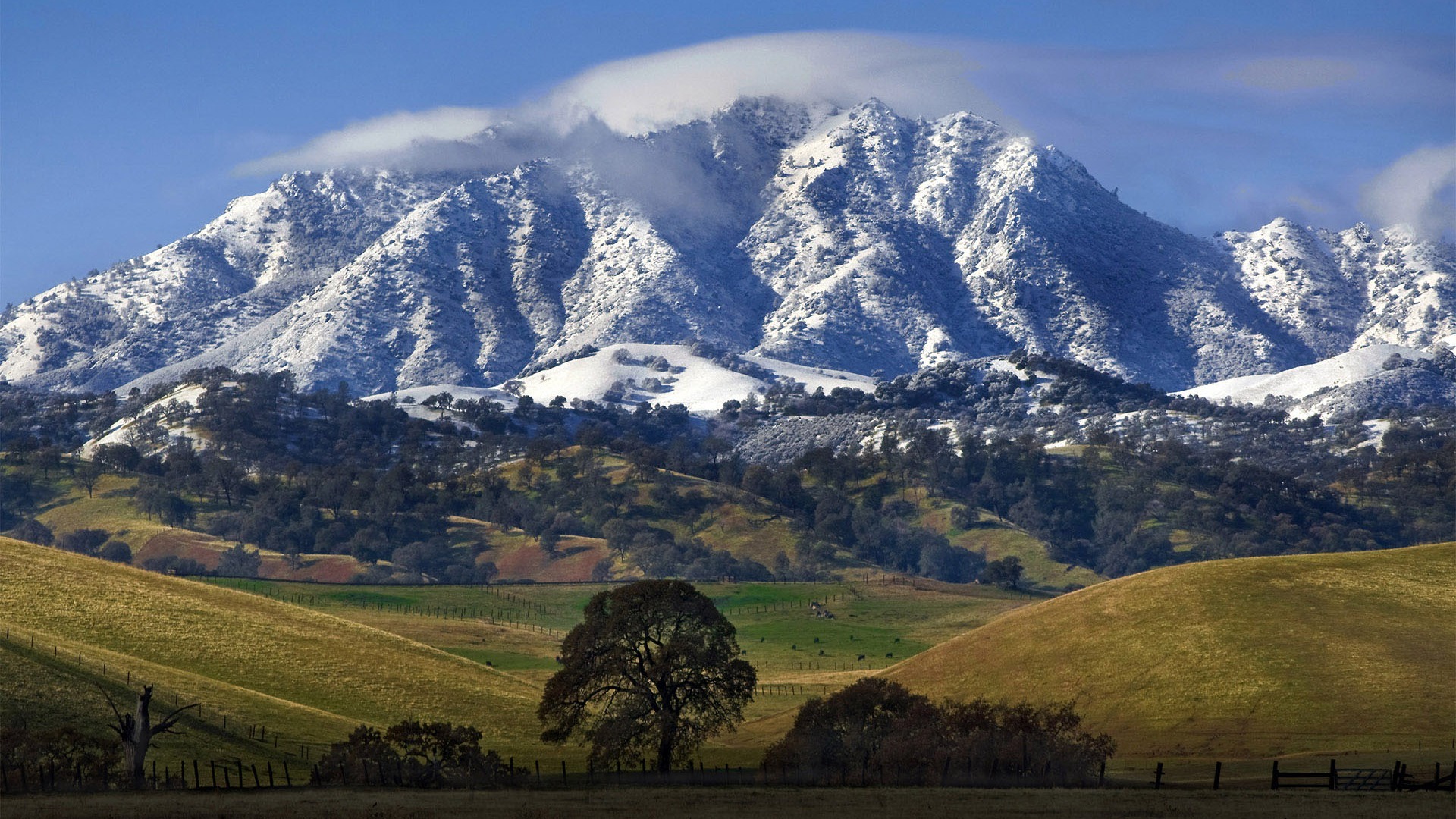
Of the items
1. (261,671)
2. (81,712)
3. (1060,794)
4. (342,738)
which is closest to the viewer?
(1060,794)

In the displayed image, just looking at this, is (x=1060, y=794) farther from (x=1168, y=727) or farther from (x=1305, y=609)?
(x=1305, y=609)

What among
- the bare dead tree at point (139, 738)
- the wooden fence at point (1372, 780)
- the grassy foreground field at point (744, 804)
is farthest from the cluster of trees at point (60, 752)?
the wooden fence at point (1372, 780)

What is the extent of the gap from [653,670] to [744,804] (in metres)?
20.1

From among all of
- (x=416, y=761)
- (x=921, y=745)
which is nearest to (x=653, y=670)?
(x=416, y=761)

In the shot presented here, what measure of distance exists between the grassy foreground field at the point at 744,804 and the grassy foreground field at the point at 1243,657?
21.3 m

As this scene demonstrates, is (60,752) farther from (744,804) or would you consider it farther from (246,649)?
(246,649)

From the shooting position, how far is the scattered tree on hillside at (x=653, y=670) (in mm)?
83438

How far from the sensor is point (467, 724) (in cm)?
10150

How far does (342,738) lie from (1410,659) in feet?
228

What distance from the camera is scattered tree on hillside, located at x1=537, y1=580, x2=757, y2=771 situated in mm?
83438

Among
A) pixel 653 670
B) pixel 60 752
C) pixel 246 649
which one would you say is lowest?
pixel 60 752

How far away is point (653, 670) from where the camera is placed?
8406cm

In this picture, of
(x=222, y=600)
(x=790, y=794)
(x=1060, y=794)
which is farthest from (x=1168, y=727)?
(x=222, y=600)

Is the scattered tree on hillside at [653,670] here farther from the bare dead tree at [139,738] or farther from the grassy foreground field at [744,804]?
the bare dead tree at [139,738]
